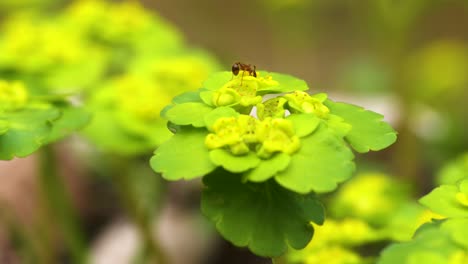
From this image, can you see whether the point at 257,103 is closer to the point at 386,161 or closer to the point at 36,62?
the point at 36,62

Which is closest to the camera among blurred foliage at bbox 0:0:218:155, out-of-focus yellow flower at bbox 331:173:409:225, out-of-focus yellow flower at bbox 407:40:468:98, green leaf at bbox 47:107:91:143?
green leaf at bbox 47:107:91:143

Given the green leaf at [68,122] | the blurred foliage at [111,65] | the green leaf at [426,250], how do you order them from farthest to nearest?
the blurred foliage at [111,65] < the green leaf at [68,122] < the green leaf at [426,250]

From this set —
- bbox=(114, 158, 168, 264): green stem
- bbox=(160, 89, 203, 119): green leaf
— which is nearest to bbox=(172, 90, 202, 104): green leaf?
bbox=(160, 89, 203, 119): green leaf

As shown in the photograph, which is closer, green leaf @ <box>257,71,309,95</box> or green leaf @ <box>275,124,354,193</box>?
green leaf @ <box>275,124,354,193</box>

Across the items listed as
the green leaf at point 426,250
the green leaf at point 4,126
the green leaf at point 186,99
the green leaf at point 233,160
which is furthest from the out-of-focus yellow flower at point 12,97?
the green leaf at point 426,250

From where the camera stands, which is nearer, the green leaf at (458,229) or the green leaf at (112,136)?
the green leaf at (458,229)

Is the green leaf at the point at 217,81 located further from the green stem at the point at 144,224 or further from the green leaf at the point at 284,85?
the green stem at the point at 144,224

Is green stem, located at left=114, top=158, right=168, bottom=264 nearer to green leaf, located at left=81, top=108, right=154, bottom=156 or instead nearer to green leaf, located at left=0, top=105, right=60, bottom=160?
green leaf, located at left=81, top=108, right=154, bottom=156
